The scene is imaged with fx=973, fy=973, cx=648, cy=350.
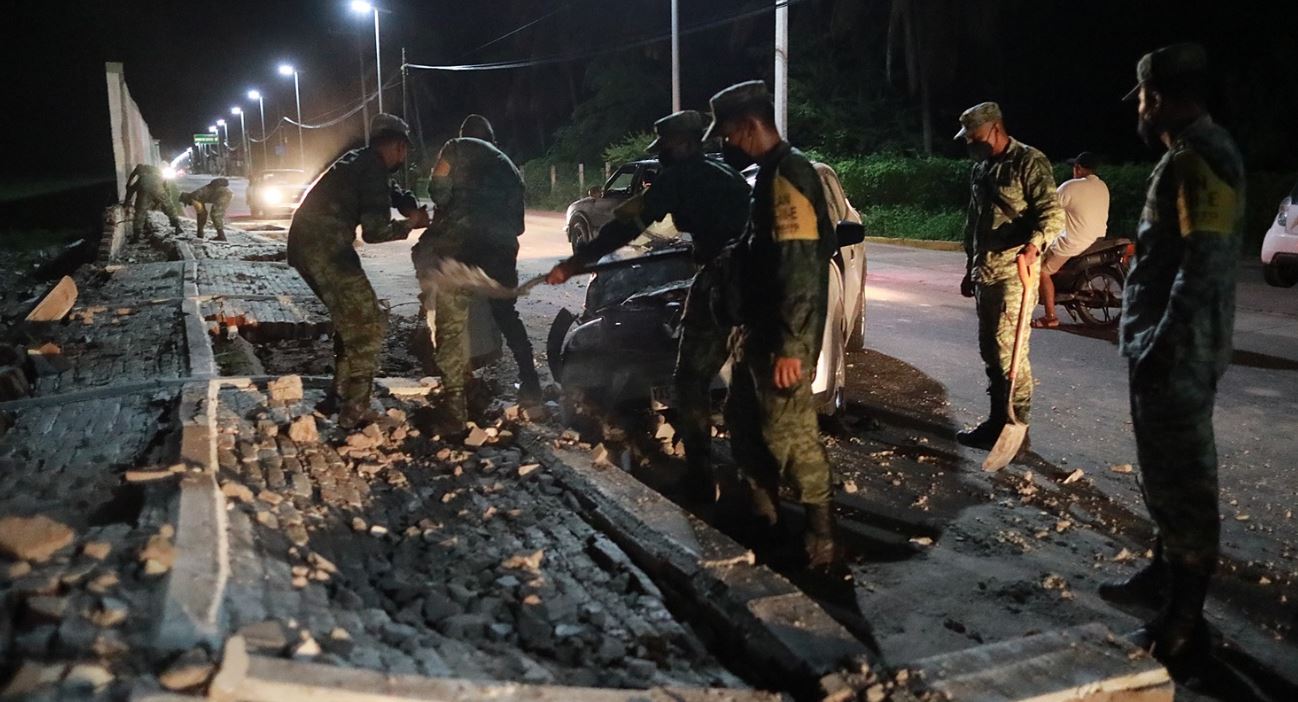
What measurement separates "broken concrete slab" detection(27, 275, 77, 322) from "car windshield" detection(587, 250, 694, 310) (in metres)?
5.43

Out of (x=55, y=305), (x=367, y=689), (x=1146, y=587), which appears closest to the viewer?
(x=367, y=689)

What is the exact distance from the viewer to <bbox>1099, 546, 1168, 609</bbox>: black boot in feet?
12.0

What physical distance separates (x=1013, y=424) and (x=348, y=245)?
3.86 meters

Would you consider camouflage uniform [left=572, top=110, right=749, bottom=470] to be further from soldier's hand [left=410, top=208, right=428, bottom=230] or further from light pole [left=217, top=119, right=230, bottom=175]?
light pole [left=217, top=119, right=230, bottom=175]

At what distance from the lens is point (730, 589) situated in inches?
133

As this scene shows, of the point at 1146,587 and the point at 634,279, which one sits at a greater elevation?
the point at 634,279

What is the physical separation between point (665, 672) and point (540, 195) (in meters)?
38.5

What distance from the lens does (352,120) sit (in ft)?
237

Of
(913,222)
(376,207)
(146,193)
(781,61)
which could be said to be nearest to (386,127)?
(376,207)

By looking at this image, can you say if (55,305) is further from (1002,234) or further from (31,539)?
(1002,234)

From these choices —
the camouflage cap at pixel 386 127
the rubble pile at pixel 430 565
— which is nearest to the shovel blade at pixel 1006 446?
the rubble pile at pixel 430 565

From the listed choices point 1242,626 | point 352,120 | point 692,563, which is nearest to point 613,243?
point 692,563

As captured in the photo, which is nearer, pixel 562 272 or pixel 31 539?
pixel 31 539

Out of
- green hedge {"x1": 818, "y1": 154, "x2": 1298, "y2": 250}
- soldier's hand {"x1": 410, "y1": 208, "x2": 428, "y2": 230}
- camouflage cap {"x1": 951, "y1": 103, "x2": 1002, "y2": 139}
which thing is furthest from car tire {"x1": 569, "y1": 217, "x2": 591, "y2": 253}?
camouflage cap {"x1": 951, "y1": 103, "x2": 1002, "y2": 139}
